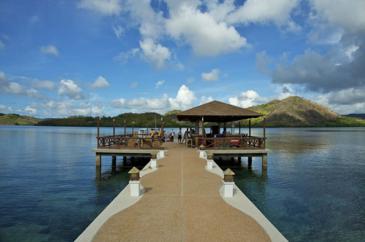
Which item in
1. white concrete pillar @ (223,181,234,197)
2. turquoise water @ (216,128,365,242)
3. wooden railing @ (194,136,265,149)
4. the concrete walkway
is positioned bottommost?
turquoise water @ (216,128,365,242)

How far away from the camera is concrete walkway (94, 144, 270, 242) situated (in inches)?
233

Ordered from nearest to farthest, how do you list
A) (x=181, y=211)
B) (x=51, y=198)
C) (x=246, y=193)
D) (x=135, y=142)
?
(x=181, y=211)
(x=51, y=198)
(x=246, y=193)
(x=135, y=142)

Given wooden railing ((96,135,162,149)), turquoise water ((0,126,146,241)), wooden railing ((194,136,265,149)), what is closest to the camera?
turquoise water ((0,126,146,241))

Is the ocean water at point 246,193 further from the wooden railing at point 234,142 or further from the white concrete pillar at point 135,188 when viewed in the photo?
the white concrete pillar at point 135,188

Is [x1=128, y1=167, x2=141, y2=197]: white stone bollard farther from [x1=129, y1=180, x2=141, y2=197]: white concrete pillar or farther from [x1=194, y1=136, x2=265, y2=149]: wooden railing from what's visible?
[x1=194, y1=136, x2=265, y2=149]: wooden railing

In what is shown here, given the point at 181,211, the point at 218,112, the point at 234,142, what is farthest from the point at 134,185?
the point at 218,112

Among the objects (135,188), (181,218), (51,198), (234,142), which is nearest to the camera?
(181,218)

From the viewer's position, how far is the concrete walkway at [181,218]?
19.4 feet

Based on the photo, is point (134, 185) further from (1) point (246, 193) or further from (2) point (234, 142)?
(2) point (234, 142)

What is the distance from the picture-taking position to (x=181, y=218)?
22.7 feet

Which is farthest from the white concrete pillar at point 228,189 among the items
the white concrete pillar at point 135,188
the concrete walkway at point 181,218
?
the white concrete pillar at point 135,188

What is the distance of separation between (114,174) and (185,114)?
23.8 ft

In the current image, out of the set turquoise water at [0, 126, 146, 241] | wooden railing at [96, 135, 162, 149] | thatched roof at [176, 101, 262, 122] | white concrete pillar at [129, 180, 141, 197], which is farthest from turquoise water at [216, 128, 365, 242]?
turquoise water at [0, 126, 146, 241]

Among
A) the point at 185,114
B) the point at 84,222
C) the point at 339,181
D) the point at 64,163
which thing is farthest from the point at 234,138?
the point at 64,163
